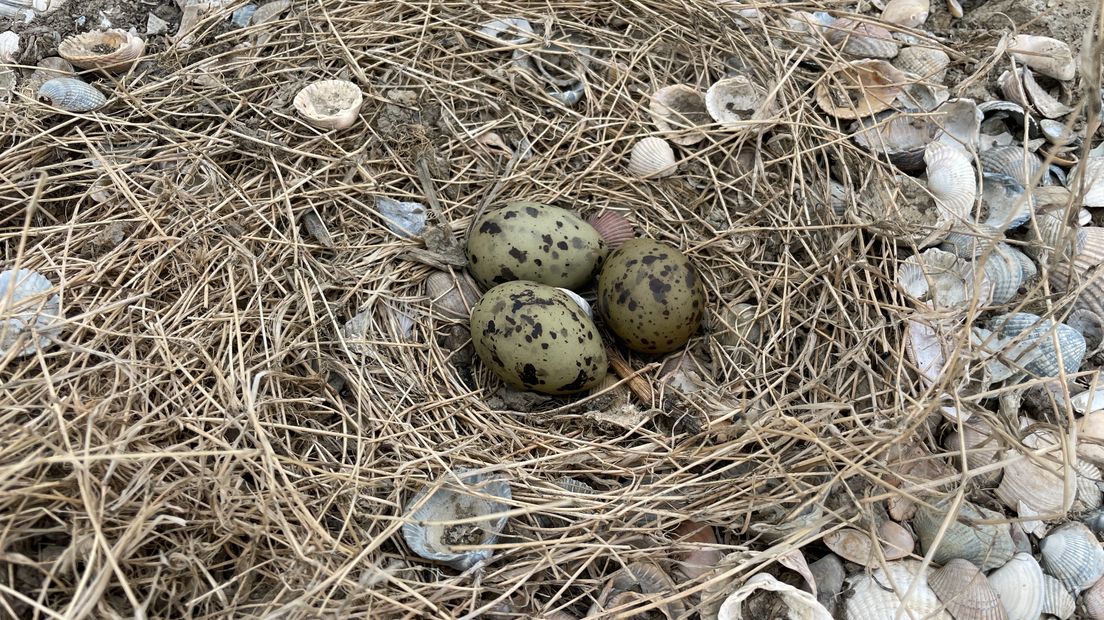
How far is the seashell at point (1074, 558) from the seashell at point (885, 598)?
34 cm

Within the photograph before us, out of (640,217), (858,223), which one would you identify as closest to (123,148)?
(640,217)

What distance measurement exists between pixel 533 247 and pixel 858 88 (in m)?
1.28

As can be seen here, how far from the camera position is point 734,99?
8.16ft

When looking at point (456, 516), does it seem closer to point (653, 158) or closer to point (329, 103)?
point (653, 158)

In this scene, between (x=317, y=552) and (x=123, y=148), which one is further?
(x=123, y=148)

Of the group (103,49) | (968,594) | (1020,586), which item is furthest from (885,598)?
(103,49)

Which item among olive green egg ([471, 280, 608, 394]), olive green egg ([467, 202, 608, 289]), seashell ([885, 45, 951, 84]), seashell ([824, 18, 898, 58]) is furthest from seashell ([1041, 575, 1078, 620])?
seashell ([824, 18, 898, 58])

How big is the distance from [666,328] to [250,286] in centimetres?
121

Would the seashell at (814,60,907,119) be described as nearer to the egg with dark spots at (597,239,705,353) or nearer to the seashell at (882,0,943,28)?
the seashell at (882,0,943,28)

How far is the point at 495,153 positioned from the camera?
2.47 metres

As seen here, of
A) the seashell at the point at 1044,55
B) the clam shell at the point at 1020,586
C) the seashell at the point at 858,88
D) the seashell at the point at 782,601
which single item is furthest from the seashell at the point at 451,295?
the seashell at the point at 1044,55

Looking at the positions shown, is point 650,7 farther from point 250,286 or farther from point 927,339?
point 250,286

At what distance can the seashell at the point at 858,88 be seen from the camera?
2416 mm

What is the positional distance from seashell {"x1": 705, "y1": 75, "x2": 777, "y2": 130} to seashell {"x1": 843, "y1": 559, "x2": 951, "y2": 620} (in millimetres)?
1479
